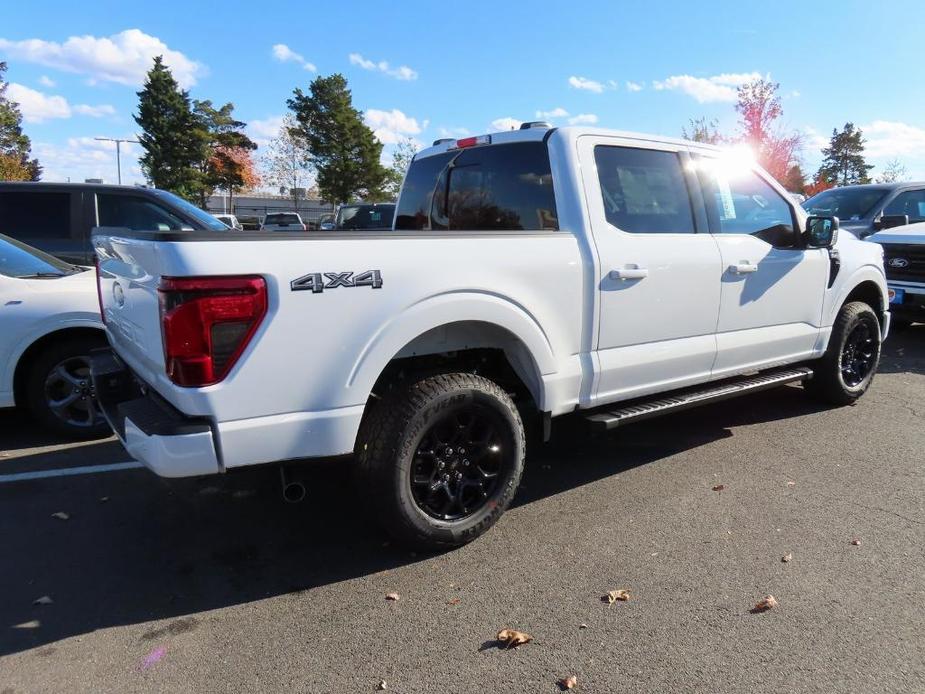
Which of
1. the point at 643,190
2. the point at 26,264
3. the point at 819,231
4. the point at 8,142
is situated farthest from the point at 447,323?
the point at 8,142

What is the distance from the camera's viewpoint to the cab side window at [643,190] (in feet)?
12.2

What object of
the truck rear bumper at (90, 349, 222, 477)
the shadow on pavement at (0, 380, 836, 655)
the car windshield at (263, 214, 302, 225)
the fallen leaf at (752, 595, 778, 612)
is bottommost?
the shadow on pavement at (0, 380, 836, 655)

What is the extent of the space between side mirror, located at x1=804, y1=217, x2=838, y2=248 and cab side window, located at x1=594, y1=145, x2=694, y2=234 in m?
1.16

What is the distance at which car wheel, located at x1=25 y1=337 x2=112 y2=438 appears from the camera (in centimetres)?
460

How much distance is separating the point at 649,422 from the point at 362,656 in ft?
11.2

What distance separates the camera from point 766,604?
111 inches

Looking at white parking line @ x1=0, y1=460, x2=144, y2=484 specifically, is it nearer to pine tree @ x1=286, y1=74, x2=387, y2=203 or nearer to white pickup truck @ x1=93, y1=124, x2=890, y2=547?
white pickup truck @ x1=93, y1=124, x2=890, y2=547

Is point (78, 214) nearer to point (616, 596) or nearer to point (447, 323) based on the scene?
point (447, 323)

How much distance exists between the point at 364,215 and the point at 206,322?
15.7 metres

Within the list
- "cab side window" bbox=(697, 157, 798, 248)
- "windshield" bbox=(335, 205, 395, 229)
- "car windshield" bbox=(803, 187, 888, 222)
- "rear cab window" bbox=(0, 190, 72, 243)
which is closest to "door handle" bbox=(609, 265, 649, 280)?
"cab side window" bbox=(697, 157, 798, 248)

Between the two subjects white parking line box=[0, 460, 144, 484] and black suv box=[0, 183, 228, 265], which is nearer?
white parking line box=[0, 460, 144, 484]

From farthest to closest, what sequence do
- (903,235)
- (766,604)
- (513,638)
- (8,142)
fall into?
(8,142), (903,235), (766,604), (513,638)

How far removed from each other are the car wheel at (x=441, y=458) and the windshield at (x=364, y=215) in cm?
1408

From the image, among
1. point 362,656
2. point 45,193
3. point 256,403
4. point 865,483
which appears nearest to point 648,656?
point 362,656
